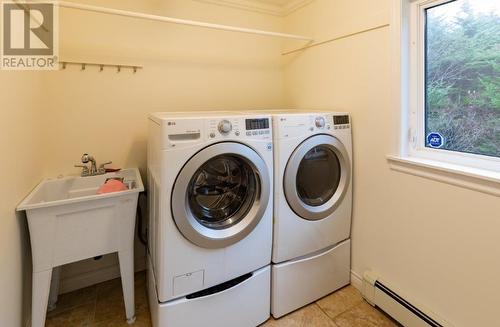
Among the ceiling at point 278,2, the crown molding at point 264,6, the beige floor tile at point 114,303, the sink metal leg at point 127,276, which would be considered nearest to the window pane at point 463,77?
the crown molding at point 264,6

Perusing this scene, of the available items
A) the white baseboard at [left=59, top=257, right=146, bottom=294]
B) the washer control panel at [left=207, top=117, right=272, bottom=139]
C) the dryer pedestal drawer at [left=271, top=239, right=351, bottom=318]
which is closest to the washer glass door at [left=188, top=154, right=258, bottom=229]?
the washer control panel at [left=207, top=117, right=272, bottom=139]

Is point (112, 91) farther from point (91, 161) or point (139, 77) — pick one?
point (91, 161)

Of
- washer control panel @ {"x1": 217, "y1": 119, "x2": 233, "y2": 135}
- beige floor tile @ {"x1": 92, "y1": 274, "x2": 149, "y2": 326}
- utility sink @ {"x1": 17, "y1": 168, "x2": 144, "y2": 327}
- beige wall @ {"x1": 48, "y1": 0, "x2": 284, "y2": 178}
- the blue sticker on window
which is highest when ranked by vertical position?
beige wall @ {"x1": 48, "y1": 0, "x2": 284, "y2": 178}

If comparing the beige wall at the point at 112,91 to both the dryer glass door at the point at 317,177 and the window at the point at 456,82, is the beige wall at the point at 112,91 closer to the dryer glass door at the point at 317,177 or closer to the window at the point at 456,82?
the dryer glass door at the point at 317,177

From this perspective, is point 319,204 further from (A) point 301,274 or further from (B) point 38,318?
(B) point 38,318

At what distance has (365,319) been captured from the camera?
Result: 161 centimetres

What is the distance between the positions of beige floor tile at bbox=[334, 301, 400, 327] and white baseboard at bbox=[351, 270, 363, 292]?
154 millimetres

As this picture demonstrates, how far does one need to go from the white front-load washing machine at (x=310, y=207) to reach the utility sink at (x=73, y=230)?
2.77 ft

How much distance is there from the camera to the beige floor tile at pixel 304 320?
5.19ft

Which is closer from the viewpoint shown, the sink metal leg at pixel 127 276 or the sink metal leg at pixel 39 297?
the sink metal leg at pixel 39 297

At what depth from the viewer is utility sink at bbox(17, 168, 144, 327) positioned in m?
1.29

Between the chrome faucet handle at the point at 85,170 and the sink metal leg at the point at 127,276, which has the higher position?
the chrome faucet handle at the point at 85,170

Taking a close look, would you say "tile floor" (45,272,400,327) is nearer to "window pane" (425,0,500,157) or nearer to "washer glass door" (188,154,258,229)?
"washer glass door" (188,154,258,229)

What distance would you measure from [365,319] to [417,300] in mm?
319
